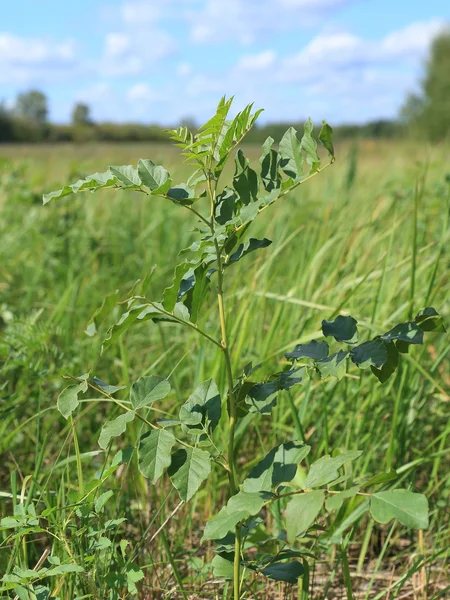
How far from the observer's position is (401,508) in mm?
596

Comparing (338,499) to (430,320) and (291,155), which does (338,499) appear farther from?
(291,155)

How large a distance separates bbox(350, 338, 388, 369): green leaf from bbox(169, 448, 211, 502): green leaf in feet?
0.62

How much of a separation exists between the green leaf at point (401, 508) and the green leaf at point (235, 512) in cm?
11

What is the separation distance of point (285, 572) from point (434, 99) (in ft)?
90.7

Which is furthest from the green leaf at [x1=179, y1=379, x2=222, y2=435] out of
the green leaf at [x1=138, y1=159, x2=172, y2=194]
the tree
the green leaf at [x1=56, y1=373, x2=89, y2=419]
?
the tree

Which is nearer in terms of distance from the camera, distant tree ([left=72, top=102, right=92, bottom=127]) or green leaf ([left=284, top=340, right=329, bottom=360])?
green leaf ([left=284, top=340, right=329, bottom=360])

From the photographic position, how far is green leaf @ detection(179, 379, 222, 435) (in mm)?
735

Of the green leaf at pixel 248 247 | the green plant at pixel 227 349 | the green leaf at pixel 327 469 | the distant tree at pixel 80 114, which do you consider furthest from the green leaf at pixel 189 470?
the distant tree at pixel 80 114

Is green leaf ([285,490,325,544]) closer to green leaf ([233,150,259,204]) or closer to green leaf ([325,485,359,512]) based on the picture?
green leaf ([325,485,359,512])

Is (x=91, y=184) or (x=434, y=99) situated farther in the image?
(x=434, y=99)

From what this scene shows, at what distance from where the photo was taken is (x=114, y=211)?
3225 millimetres

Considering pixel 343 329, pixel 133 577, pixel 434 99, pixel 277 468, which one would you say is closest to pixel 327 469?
pixel 277 468

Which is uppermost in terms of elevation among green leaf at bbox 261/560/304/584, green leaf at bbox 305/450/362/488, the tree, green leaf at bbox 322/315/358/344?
the tree

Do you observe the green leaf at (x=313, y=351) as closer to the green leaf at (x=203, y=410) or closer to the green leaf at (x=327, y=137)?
the green leaf at (x=203, y=410)
